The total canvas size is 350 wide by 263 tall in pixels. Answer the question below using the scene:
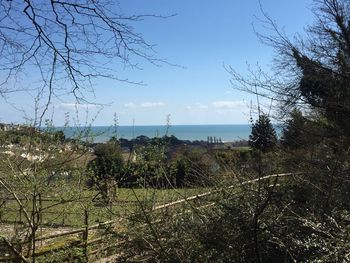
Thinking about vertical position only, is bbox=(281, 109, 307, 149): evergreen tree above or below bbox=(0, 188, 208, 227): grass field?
above

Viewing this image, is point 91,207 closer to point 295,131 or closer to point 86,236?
point 86,236

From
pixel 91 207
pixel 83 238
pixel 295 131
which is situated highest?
pixel 295 131

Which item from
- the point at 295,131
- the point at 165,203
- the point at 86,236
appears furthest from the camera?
the point at 295,131

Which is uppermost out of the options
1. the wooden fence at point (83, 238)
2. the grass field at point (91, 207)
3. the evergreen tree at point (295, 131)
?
the evergreen tree at point (295, 131)

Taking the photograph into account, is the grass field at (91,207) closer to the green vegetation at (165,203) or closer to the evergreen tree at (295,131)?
the green vegetation at (165,203)

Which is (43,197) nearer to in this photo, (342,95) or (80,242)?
(80,242)

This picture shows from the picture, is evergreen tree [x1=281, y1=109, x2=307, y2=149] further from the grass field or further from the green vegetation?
the grass field

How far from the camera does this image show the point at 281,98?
13.6 meters

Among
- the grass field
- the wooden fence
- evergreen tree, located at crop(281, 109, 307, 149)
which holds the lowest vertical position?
the wooden fence

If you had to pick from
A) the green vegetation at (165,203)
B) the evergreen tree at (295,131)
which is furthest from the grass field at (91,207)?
the evergreen tree at (295,131)

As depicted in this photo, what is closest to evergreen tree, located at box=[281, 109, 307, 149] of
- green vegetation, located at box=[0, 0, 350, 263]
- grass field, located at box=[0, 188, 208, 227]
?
green vegetation, located at box=[0, 0, 350, 263]

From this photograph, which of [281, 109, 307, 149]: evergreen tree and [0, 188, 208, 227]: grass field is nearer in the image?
[0, 188, 208, 227]: grass field

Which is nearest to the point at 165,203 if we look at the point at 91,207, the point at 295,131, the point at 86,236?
the point at 91,207

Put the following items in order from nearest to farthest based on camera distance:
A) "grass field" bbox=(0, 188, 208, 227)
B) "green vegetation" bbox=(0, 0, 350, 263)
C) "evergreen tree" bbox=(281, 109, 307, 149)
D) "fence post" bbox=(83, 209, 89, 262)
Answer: "green vegetation" bbox=(0, 0, 350, 263) → "grass field" bbox=(0, 188, 208, 227) → "fence post" bbox=(83, 209, 89, 262) → "evergreen tree" bbox=(281, 109, 307, 149)
